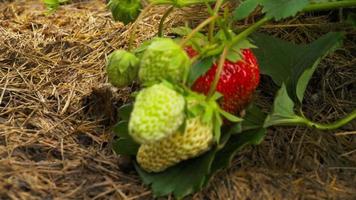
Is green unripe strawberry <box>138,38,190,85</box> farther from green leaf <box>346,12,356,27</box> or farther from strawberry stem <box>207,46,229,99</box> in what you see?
green leaf <box>346,12,356,27</box>

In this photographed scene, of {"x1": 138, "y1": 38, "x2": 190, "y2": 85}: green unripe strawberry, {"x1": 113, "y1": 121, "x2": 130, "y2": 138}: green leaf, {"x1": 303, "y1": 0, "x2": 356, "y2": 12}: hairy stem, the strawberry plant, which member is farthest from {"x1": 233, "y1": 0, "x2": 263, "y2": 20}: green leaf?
{"x1": 113, "y1": 121, "x2": 130, "y2": 138}: green leaf

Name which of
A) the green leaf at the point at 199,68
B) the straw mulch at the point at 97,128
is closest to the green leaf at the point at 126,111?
the straw mulch at the point at 97,128

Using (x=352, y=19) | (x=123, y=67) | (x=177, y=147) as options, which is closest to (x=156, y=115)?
(x=177, y=147)

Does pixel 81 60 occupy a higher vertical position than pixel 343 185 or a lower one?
higher

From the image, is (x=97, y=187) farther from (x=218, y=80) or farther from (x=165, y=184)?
(x=218, y=80)

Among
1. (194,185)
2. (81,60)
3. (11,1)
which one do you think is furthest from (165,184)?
(11,1)
